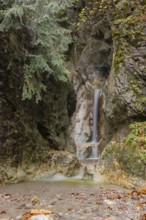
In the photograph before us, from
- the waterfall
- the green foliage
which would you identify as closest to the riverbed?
the green foliage

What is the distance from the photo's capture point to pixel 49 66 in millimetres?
9367

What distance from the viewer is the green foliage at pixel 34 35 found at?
800 centimetres

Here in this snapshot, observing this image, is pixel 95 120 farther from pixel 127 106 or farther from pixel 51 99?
pixel 127 106

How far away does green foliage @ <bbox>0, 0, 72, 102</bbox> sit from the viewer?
800 cm

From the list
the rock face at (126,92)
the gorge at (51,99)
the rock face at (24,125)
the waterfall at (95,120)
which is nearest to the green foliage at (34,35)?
the gorge at (51,99)

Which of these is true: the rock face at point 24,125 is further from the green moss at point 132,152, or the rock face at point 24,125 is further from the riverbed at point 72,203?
the green moss at point 132,152

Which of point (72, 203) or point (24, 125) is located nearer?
point (72, 203)

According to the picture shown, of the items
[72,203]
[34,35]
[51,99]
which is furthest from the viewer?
[51,99]

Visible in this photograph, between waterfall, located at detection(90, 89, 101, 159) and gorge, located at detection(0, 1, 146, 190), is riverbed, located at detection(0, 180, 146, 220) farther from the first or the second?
waterfall, located at detection(90, 89, 101, 159)

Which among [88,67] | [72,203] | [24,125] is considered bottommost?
[72,203]

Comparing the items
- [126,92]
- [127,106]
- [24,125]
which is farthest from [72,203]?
[126,92]

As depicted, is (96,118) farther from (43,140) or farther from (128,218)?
(128,218)

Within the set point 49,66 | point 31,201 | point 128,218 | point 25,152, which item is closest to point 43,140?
point 25,152

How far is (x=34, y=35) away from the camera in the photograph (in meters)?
8.84
